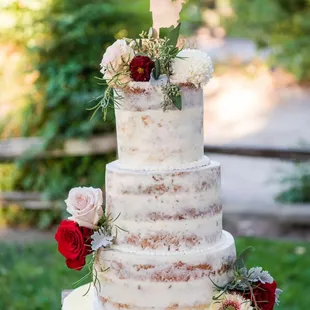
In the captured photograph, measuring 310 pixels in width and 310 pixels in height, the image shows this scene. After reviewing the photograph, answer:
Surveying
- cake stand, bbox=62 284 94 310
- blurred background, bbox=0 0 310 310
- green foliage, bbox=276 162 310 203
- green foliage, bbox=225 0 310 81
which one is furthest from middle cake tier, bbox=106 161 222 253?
green foliage, bbox=225 0 310 81

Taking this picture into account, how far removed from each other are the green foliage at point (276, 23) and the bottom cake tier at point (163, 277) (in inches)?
330

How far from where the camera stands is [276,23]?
446 inches

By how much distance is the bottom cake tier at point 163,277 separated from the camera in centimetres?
290

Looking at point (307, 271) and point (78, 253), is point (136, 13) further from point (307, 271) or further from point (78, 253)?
point (78, 253)

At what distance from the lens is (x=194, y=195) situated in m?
2.92

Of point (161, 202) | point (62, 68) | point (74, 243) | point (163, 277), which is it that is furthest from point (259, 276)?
point (62, 68)

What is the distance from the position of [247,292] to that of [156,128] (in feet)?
2.51

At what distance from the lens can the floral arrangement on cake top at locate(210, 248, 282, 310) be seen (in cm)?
289

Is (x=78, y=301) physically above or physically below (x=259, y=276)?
below

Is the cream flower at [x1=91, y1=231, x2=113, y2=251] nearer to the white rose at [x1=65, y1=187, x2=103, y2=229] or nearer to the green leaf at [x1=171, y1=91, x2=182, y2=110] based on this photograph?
the white rose at [x1=65, y1=187, x2=103, y2=229]

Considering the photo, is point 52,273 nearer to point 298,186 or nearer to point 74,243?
point 298,186

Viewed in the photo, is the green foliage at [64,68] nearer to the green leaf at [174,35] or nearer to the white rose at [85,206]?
the white rose at [85,206]

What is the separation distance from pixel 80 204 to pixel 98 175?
4.53 m

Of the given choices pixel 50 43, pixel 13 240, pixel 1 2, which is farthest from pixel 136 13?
pixel 13 240
